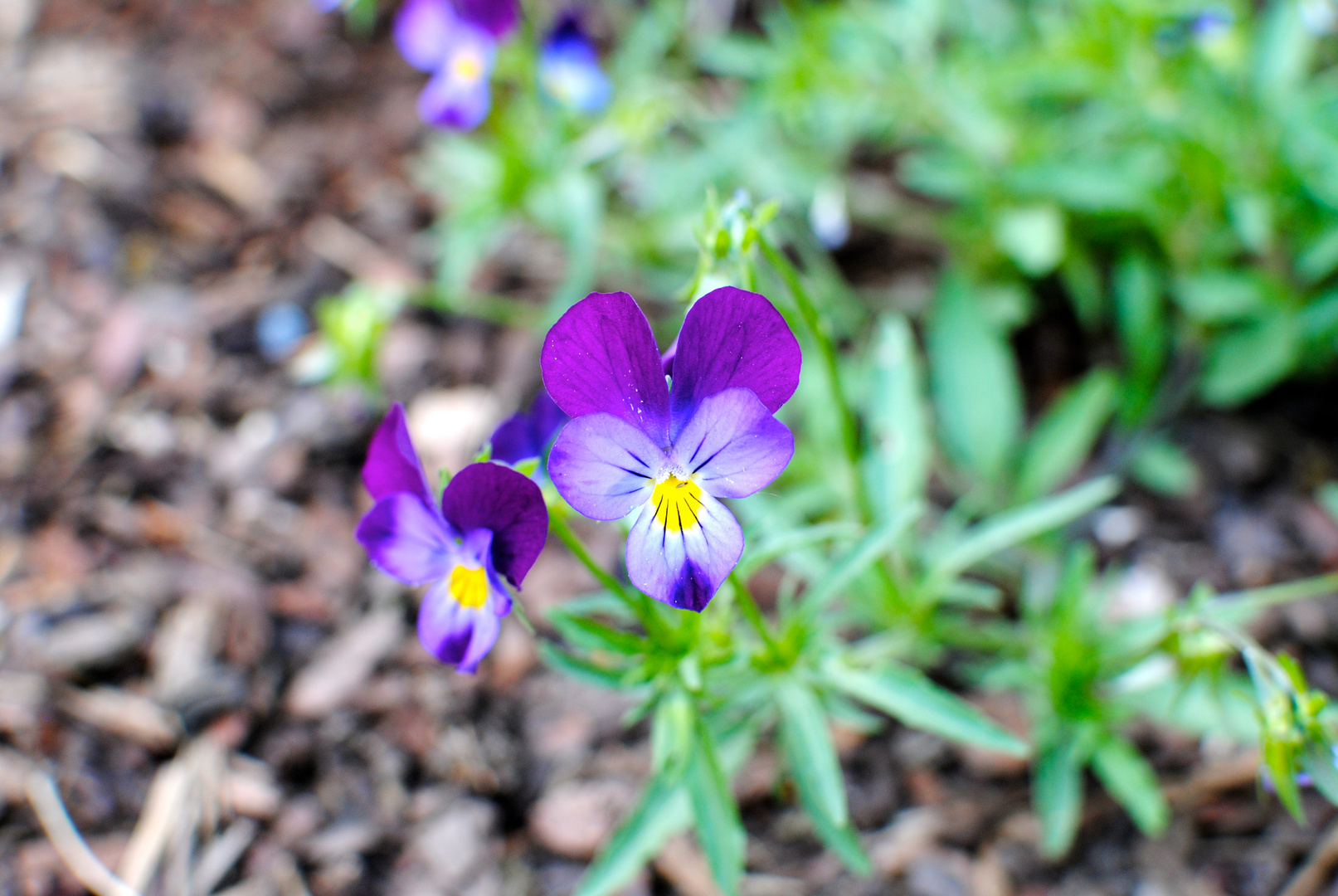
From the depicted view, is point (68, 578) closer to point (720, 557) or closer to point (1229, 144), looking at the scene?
point (720, 557)

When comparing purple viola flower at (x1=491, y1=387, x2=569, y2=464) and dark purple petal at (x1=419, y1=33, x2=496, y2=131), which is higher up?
dark purple petal at (x1=419, y1=33, x2=496, y2=131)

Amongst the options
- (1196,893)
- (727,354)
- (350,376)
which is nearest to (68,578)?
(350,376)

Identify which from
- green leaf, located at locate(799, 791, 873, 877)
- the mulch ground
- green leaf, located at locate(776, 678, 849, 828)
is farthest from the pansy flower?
green leaf, located at locate(799, 791, 873, 877)

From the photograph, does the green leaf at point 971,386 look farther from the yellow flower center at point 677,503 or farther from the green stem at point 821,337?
the yellow flower center at point 677,503

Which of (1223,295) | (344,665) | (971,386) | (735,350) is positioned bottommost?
(344,665)

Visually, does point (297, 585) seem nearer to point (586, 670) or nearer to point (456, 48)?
point (586, 670)

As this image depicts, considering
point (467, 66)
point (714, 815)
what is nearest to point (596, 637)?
point (714, 815)

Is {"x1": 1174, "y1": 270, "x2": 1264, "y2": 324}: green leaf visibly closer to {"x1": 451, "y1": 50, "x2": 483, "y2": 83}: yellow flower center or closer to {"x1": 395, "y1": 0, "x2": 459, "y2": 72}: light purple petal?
{"x1": 451, "y1": 50, "x2": 483, "y2": 83}: yellow flower center
